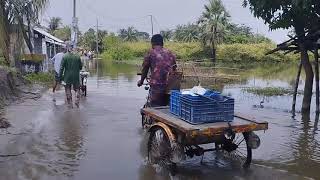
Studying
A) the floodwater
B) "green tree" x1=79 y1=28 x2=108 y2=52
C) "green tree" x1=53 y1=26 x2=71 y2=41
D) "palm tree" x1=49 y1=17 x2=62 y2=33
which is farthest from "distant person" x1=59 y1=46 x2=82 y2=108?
"palm tree" x1=49 y1=17 x2=62 y2=33

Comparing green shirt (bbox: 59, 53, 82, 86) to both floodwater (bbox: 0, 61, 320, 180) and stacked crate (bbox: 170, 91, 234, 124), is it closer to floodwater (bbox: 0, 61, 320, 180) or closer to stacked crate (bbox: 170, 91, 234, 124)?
floodwater (bbox: 0, 61, 320, 180)

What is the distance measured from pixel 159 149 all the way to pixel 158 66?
2.11 m

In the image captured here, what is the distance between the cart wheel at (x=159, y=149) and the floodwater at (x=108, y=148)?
0.16 metres

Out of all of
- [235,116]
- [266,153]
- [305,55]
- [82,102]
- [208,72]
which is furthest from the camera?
[208,72]

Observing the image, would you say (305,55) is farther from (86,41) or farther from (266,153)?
(86,41)

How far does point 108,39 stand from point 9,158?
245 ft

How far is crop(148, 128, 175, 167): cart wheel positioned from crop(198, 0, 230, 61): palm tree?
5220 centimetres

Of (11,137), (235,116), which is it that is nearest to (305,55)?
(235,116)

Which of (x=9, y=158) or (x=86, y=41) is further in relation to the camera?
(x=86, y=41)

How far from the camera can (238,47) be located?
202 ft

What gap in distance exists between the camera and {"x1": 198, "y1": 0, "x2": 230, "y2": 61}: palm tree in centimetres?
5878

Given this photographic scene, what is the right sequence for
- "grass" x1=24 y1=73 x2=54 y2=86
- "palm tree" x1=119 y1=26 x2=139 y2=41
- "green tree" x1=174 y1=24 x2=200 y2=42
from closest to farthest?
1. "grass" x1=24 y1=73 x2=54 y2=86
2. "green tree" x1=174 y1=24 x2=200 y2=42
3. "palm tree" x1=119 y1=26 x2=139 y2=41

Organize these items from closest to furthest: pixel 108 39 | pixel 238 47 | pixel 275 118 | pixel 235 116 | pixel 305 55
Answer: pixel 235 116 < pixel 275 118 < pixel 305 55 < pixel 238 47 < pixel 108 39

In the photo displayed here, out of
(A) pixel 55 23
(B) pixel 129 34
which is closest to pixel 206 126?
(A) pixel 55 23
